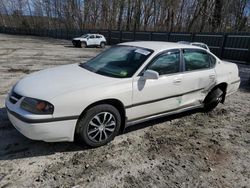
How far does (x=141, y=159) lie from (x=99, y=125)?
30.5 inches

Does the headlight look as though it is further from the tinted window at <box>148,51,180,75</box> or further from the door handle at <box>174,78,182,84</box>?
the door handle at <box>174,78,182,84</box>

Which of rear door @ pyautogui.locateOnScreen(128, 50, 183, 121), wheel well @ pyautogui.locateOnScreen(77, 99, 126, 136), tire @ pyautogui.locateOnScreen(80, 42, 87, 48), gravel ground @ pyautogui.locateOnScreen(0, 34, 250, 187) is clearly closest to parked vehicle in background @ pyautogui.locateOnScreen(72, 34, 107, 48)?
tire @ pyautogui.locateOnScreen(80, 42, 87, 48)

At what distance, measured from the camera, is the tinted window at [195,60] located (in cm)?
426

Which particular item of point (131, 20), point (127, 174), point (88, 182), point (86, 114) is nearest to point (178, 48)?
point (86, 114)

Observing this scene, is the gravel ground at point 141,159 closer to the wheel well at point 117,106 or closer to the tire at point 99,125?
the tire at point 99,125

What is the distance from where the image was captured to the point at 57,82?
3.29 meters

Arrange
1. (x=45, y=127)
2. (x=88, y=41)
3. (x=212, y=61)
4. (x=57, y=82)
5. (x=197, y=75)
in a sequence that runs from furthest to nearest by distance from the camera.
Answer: (x=88, y=41) < (x=212, y=61) < (x=197, y=75) < (x=57, y=82) < (x=45, y=127)

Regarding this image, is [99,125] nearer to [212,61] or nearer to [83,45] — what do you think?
[212,61]

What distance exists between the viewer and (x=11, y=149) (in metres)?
3.22

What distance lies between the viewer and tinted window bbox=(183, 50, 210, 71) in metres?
4.26

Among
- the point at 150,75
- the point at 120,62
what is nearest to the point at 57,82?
the point at 120,62

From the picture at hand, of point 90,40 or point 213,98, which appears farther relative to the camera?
point 90,40

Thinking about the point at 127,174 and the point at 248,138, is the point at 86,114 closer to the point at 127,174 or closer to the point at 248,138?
the point at 127,174

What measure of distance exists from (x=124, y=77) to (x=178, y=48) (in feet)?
4.49
